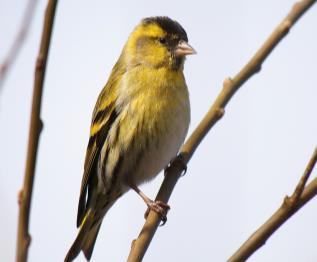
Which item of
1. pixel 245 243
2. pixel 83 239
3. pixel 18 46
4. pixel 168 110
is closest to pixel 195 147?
pixel 245 243

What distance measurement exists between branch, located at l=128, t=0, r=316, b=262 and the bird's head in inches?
75.3

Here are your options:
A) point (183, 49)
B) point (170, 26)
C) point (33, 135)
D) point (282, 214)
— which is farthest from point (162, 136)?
point (33, 135)

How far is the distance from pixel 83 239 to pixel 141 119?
1038 mm

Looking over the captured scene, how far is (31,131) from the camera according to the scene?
1479 mm

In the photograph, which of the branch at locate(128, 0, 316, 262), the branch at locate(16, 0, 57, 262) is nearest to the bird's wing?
the branch at locate(128, 0, 316, 262)

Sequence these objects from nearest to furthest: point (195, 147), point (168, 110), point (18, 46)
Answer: point (18, 46), point (195, 147), point (168, 110)

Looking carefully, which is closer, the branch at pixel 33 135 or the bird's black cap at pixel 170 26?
the branch at pixel 33 135

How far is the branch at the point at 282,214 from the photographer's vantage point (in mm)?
1993

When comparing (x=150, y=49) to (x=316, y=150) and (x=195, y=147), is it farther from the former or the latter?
(x=316, y=150)

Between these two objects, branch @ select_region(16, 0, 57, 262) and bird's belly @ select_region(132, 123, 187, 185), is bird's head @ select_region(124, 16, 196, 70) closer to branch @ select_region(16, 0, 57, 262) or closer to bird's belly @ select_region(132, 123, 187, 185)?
bird's belly @ select_region(132, 123, 187, 185)

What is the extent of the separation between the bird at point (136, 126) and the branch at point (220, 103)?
1.41 metres

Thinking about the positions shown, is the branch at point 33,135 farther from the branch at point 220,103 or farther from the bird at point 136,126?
the bird at point 136,126

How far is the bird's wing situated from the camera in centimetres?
479

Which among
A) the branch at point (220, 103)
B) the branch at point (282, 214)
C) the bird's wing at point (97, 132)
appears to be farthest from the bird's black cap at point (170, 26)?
the branch at point (282, 214)
